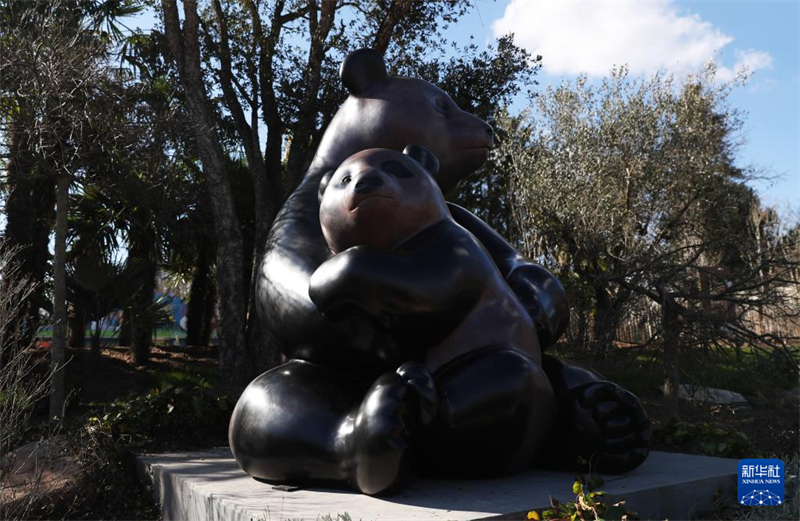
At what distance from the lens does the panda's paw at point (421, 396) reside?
2502 mm

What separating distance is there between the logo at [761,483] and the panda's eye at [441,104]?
2.20 metres

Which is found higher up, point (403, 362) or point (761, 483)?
point (403, 362)

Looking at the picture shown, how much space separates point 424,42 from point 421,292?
10.3m

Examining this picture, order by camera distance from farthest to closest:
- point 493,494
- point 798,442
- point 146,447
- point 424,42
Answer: point 424,42 → point 798,442 → point 146,447 → point 493,494

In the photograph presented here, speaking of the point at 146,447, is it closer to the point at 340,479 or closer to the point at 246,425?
the point at 246,425

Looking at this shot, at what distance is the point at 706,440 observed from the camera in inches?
177

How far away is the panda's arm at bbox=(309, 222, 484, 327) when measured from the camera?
2.63 m

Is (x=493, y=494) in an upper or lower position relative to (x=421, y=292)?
lower

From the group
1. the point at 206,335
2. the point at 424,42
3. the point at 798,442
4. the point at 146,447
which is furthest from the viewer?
the point at 206,335

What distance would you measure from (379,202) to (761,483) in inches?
80.7

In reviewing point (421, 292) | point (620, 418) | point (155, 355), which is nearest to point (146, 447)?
point (421, 292)

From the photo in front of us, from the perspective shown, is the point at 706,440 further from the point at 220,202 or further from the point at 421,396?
the point at 220,202

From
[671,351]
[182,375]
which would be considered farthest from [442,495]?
[182,375]

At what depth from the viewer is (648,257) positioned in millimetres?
8641
